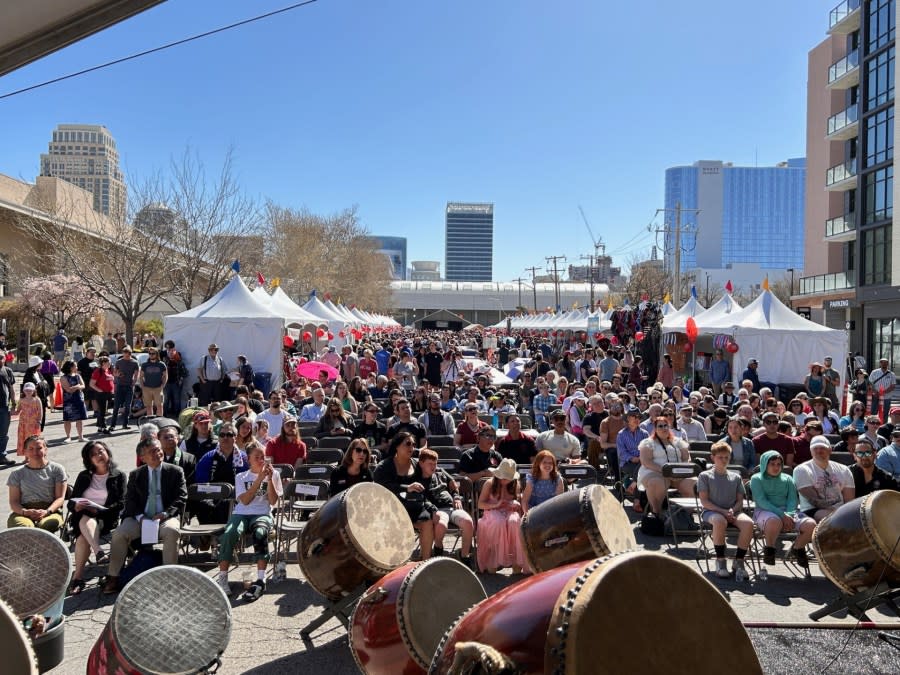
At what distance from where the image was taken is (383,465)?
23.2 ft

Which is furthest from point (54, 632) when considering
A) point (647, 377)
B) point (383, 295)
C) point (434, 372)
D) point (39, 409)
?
point (383, 295)

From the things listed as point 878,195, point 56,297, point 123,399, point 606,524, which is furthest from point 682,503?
point 878,195

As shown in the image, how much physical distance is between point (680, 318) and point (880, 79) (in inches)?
879

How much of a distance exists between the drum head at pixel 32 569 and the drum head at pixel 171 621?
89 centimetres

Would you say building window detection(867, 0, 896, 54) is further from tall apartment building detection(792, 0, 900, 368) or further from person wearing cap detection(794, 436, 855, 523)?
person wearing cap detection(794, 436, 855, 523)

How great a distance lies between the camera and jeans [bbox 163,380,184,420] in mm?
17141

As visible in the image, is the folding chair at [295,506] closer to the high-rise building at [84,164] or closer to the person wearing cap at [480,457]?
the person wearing cap at [480,457]

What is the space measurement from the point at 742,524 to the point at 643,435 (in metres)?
2.49

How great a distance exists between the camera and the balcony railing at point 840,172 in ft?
127

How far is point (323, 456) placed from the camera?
902 centimetres

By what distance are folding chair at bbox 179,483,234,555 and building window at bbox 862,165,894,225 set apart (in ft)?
117

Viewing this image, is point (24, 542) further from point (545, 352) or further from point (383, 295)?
point (383, 295)

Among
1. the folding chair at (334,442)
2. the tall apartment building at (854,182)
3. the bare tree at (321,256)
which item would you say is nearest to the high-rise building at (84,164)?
the bare tree at (321,256)

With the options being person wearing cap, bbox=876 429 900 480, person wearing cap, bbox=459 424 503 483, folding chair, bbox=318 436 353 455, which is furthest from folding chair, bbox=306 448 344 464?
person wearing cap, bbox=876 429 900 480
